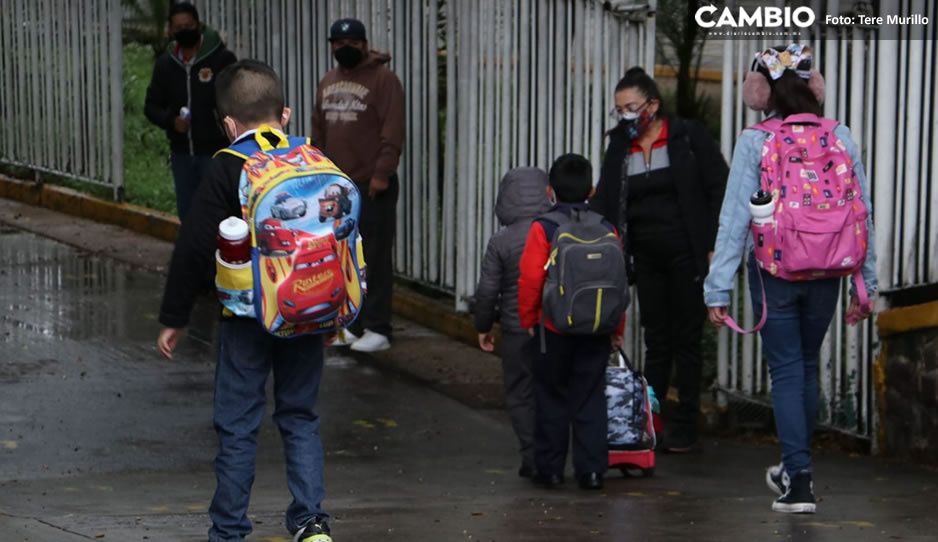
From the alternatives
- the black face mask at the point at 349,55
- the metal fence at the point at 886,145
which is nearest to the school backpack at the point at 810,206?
the metal fence at the point at 886,145

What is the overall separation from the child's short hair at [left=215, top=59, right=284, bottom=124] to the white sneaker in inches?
193

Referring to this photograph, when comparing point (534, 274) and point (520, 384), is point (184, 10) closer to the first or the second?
point (520, 384)

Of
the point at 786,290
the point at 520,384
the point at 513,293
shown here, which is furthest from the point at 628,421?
the point at 786,290

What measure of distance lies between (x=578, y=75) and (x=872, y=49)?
80.9 inches

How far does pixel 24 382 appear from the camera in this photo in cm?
967

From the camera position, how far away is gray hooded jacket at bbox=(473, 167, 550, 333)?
320 inches

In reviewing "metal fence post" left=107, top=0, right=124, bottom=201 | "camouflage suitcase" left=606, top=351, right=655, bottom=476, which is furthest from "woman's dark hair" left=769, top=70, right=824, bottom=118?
"metal fence post" left=107, top=0, right=124, bottom=201

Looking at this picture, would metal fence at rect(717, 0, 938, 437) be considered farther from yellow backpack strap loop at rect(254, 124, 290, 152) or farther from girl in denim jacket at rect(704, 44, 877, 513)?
yellow backpack strap loop at rect(254, 124, 290, 152)

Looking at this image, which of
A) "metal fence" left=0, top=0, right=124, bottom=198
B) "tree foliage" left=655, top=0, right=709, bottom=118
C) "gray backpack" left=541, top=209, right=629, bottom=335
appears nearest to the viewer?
"gray backpack" left=541, top=209, right=629, bottom=335

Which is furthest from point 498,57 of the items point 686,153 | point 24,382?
point 24,382

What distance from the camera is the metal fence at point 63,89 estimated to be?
49.9 feet

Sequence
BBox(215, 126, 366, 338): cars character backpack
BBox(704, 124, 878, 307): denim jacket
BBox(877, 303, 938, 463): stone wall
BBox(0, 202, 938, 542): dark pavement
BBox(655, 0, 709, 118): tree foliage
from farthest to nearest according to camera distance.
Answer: BBox(655, 0, 709, 118): tree foliage < BBox(877, 303, 938, 463): stone wall < BBox(704, 124, 878, 307): denim jacket < BBox(0, 202, 938, 542): dark pavement < BBox(215, 126, 366, 338): cars character backpack

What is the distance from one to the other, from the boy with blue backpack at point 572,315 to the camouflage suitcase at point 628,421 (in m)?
0.27

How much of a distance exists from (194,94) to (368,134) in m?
1.57
